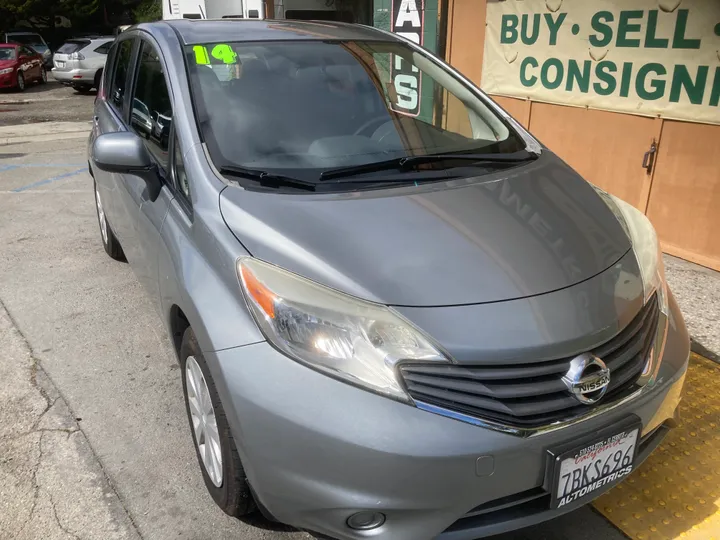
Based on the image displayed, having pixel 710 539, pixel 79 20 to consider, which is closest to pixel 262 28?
pixel 710 539

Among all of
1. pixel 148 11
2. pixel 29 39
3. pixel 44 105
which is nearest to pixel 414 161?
pixel 44 105

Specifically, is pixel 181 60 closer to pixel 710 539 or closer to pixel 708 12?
pixel 710 539

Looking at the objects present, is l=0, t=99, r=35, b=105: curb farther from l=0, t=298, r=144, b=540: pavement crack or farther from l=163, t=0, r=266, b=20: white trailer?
l=0, t=298, r=144, b=540: pavement crack

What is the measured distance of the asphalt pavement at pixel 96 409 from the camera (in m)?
2.43

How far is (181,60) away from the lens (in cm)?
288

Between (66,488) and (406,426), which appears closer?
(406,426)

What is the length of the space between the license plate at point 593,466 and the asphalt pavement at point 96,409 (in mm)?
470

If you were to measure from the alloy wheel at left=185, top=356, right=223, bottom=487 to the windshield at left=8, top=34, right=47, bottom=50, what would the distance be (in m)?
27.0

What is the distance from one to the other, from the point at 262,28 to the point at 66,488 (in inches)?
90.7

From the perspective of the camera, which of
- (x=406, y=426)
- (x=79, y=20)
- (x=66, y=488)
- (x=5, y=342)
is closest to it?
(x=406, y=426)

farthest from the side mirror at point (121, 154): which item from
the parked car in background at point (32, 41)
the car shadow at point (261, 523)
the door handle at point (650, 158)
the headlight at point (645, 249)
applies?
the parked car in background at point (32, 41)

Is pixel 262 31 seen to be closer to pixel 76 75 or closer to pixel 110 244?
pixel 110 244

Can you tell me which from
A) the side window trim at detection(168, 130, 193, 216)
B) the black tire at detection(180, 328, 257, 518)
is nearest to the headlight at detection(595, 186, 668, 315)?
the black tire at detection(180, 328, 257, 518)

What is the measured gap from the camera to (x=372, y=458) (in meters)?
1.74
